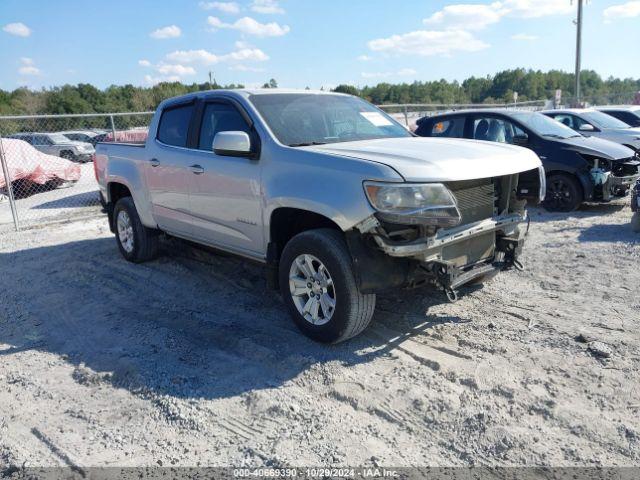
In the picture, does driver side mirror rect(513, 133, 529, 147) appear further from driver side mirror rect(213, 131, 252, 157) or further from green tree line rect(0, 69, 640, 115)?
green tree line rect(0, 69, 640, 115)

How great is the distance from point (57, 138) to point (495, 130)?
20.5 m

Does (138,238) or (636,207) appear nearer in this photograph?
(138,238)

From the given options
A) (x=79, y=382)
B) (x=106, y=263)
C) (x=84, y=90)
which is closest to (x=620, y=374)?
(x=79, y=382)

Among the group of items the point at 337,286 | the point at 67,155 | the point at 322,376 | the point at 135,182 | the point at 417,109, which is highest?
the point at 417,109

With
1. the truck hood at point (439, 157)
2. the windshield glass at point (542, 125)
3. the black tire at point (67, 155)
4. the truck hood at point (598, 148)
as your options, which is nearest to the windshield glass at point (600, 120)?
the windshield glass at point (542, 125)

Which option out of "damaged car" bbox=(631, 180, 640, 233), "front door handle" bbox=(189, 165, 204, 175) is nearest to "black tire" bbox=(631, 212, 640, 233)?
"damaged car" bbox=(631, 180, 640, 233)

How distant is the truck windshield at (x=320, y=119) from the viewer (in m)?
4.41

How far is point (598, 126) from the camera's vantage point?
38.9 ft

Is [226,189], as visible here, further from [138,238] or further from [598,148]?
[598,148]

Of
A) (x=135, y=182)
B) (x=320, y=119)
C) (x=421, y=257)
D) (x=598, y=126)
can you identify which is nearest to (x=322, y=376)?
(x=421, y=257)

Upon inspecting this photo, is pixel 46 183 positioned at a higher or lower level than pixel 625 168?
lower

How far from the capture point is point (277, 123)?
443cm

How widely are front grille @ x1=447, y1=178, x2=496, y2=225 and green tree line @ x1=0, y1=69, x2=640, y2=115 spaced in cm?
3186

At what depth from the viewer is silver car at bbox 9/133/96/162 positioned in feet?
70.4
